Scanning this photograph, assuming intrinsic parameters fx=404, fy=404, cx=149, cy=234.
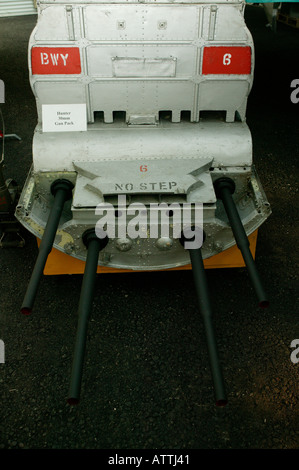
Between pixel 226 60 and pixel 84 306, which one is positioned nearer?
pixel 84 306

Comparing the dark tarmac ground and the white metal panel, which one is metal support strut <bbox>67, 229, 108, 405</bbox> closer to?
the dark tarmac ground

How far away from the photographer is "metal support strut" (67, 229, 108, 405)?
216 cm

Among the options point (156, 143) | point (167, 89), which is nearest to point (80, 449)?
point (156, 143)

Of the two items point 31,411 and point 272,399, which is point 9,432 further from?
point 272,399

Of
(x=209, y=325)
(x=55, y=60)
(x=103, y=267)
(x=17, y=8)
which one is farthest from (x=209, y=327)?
(x=17, y=8)

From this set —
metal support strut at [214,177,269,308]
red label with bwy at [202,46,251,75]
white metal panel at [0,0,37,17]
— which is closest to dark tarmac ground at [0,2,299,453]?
metal support strut at [214,177,269,308]

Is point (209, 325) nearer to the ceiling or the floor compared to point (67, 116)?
nearer to the floor

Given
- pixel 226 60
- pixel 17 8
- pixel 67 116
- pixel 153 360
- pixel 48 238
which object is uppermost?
pixel 226 60

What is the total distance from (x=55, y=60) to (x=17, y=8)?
14.4 metres

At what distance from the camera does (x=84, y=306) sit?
2502mm

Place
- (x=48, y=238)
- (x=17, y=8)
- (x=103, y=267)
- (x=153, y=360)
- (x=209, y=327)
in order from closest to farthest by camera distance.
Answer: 1. (x=209, y=327)
2. (x=48, y=238)
3. (x=153, y=360)
4. (x=103, y=267)
5. (x=17, y=8)

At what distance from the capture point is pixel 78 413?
283 cm

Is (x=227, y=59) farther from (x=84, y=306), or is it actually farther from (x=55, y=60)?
(x=84, y=306)

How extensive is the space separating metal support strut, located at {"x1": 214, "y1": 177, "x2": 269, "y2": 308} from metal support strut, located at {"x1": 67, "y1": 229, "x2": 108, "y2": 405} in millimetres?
998
